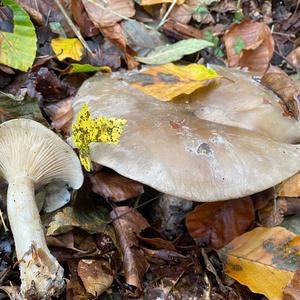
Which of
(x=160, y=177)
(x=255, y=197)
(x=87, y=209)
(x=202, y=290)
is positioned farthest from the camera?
(x=255, y=197)

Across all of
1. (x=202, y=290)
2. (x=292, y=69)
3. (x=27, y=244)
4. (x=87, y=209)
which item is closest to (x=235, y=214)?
(x=202, y=290)

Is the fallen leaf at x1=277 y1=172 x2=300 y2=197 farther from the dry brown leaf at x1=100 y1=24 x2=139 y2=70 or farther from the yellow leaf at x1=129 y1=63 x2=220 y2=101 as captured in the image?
the dry brown leaf at x1=100 y1=24 x2=139 y2=70

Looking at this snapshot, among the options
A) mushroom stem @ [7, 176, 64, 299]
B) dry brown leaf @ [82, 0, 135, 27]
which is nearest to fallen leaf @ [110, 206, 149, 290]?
mushroom stem @ [7, 176, 64, 299]

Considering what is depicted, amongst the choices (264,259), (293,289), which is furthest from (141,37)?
(293,289)

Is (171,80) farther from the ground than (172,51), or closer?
farther from the ground

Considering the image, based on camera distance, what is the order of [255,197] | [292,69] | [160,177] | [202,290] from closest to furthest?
1. [160,177]
2. [202,290]
3. [255,197]
4. [292,69]

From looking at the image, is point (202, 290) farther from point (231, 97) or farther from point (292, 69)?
point (292, 69)

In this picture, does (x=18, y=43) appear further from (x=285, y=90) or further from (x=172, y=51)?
(x=285, y=90)
